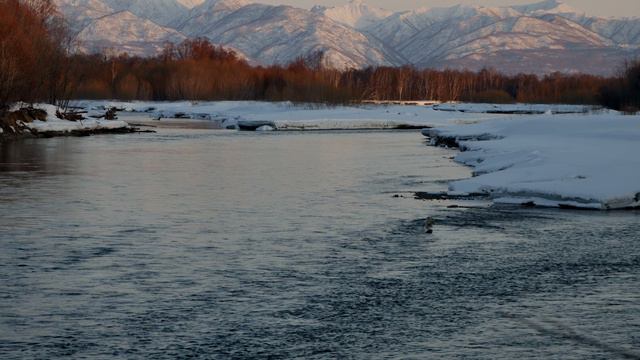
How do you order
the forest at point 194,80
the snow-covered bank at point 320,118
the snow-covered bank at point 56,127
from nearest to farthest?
the snow-covered bank at point 56,127
the forest at point 194,80
the snow-covered bank at point 320,118

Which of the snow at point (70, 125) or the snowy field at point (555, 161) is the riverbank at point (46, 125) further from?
the snowy field at point (555, 161)

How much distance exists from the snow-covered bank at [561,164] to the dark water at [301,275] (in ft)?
4.22

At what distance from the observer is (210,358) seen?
371 inches

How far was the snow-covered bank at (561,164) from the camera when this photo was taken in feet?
70.9

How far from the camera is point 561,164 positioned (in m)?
26.1

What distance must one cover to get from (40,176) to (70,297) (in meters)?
17.3

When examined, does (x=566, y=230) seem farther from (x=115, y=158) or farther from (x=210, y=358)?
(x=115, y=158)

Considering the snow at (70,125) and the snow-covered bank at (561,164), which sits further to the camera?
the snow at (70,125)

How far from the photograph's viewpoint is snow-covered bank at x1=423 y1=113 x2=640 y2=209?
21.6 meters

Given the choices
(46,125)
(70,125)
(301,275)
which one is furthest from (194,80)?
(301,275)

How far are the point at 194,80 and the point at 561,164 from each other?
113 meters

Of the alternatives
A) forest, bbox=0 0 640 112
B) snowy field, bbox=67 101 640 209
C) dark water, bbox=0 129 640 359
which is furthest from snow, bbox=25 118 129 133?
dark water, bbox=0 129 640 359

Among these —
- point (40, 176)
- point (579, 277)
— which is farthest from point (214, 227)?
point (40, 176)

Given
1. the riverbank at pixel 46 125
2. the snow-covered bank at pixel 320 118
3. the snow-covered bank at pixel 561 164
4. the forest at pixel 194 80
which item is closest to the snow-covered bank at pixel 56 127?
the riverbank at pixel 46 125
